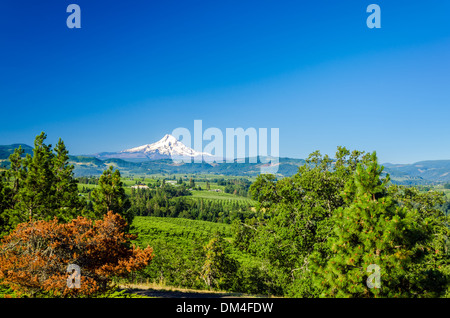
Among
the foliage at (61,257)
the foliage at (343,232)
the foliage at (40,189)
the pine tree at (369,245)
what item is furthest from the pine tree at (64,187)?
the pine tree at (369,245)

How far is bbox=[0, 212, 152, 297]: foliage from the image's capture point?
8.74 metres

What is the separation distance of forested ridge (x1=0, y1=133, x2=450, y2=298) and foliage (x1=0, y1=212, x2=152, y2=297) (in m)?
0.04

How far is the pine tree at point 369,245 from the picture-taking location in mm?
8008

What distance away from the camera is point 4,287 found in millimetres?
10242

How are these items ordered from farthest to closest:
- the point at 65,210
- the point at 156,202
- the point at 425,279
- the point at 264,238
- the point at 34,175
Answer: the point at 156,202 → the point at 65,210 → the point at 34,175 → the point at 264,238 → the point at 425,279

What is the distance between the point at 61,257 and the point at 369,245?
1029 centimetres

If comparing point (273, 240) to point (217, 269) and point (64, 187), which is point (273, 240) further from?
point (64, 187)

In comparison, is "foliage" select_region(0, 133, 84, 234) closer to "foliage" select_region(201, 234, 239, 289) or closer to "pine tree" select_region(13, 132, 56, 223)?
"pine tree" select_region(13, 132, 56, 223)

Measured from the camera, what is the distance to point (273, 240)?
15.6m

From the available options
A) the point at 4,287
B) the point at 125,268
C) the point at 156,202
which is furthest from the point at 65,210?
the point at 156,202

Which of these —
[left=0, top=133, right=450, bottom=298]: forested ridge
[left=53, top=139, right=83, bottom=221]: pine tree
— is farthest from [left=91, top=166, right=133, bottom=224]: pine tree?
[left=53, top=139, right=83, bottom=221]: pine tree
